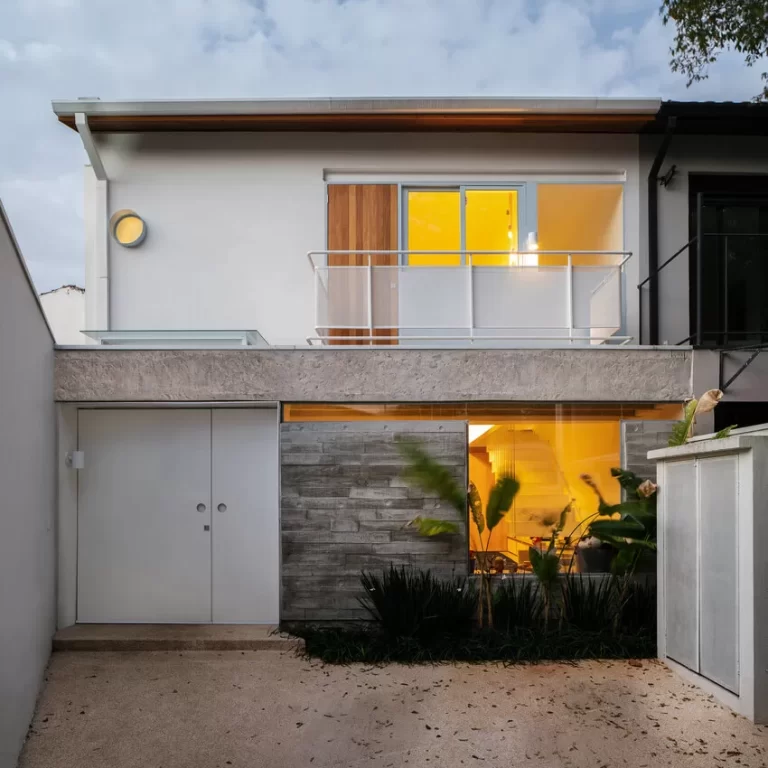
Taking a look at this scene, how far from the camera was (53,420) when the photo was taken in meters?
7.06

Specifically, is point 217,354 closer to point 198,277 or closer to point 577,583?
point 198,277

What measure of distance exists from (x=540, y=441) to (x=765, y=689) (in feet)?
10.4

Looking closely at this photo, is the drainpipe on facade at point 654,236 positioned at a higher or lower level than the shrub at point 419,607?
higher

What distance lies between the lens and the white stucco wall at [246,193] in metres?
8.65

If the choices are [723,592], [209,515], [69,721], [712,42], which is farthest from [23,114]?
[723,592]

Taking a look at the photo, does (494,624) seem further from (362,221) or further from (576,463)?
(362,221)

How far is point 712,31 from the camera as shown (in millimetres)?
6734

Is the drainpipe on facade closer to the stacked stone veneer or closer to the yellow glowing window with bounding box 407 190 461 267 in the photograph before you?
the yellow glowing window with bounding box 407 190 461 267

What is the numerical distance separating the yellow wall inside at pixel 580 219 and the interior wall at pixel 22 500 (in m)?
6.22

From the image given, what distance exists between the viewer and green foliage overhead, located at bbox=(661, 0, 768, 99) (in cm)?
639

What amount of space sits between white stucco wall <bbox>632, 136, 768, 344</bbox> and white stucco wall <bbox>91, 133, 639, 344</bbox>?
37cm

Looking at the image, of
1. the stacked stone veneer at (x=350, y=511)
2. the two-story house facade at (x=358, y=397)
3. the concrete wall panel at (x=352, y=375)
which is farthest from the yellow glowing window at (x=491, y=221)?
the stacked stone veneer at (x=350, y=511)

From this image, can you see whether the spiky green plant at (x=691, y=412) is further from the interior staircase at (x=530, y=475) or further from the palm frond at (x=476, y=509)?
the palm frond at (x=476, y=509)

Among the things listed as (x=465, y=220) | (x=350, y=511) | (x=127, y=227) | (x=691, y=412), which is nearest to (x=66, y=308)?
(x=127, y=227)
